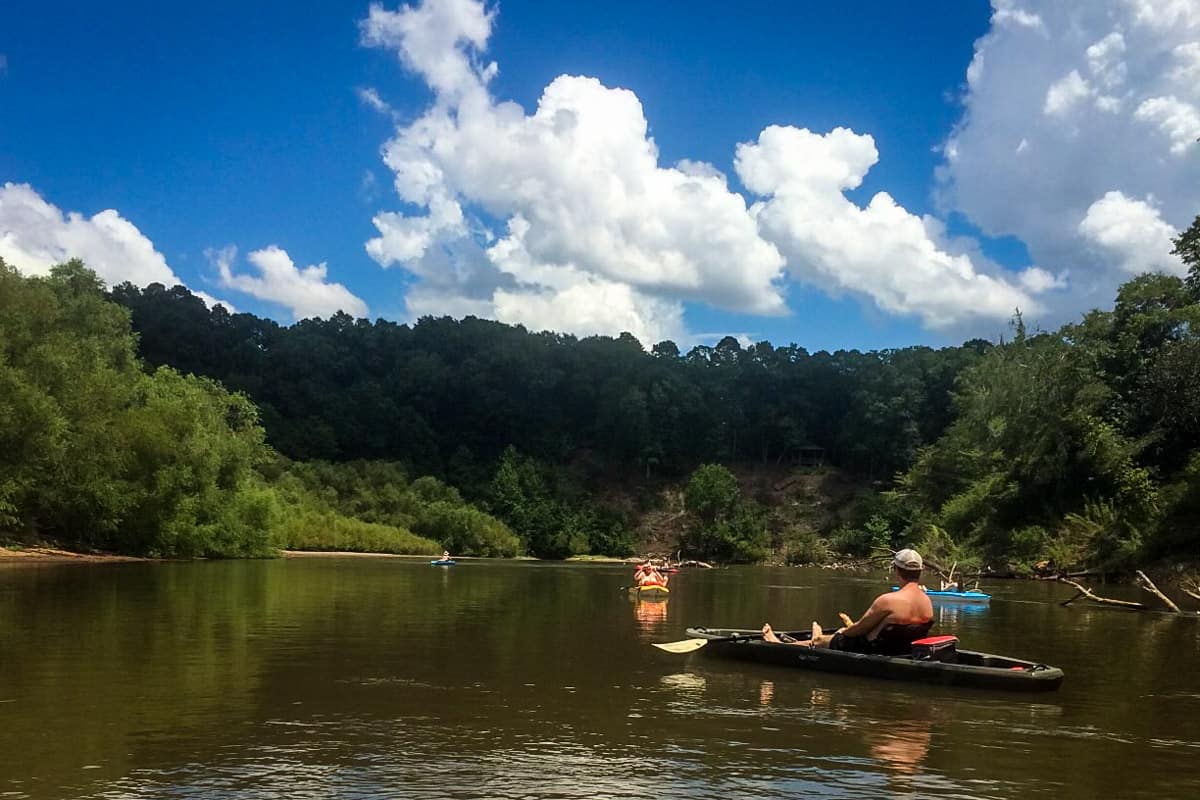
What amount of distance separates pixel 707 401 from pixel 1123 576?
344 feet

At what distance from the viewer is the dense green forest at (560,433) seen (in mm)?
47562

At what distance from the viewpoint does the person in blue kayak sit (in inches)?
584

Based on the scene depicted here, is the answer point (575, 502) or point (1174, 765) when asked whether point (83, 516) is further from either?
point (575, 502)

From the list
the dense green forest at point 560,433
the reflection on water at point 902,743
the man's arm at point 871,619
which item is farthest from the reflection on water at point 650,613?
the dense green forest at point 560,433

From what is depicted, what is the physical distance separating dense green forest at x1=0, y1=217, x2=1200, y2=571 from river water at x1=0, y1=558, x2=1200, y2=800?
27.9 m

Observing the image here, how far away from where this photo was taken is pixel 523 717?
12.1m

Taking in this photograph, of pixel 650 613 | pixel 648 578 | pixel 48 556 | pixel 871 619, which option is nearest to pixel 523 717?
pixel 871 619

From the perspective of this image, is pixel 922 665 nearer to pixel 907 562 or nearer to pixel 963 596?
pixel 907 562

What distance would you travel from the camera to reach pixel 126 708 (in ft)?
38.8

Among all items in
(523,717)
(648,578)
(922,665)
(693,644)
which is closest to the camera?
(523,717)

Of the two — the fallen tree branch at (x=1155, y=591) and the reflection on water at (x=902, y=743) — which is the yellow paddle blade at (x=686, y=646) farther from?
the fallen tree branch at (x=1155, y=591)

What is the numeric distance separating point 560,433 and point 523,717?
5356 inches

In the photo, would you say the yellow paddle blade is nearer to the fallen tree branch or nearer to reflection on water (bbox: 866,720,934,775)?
reflection on water (bbox: 866,720,934,775)

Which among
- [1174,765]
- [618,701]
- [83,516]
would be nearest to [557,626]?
[618,701]
